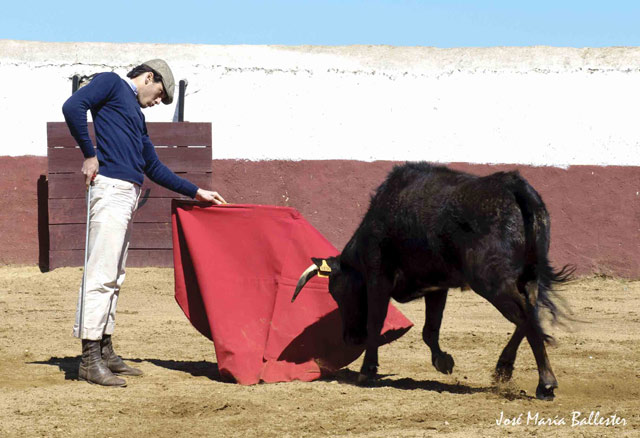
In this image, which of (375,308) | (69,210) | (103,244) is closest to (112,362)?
(103,244)

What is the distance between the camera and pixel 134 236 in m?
9.84

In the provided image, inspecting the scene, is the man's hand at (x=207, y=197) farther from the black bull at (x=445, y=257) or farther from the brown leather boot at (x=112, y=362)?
the brown leather boot at (x=112, y=362)

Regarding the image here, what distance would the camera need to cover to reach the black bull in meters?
4.16

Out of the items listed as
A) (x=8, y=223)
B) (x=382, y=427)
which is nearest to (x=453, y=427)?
(x=382, y=427)

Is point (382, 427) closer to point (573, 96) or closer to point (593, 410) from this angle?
point (593, 410)

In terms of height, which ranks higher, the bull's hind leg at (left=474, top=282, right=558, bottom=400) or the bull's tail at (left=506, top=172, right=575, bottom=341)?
the bull's tail at (left=506, top=172, right=575, bottom=341)

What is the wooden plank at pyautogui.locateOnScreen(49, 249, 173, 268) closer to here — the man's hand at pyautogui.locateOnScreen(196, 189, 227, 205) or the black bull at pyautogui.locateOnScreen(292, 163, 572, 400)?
the man's hand at pyautogui.locateOnScreen(196, 189, 227, 205)

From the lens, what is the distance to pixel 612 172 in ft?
31.4

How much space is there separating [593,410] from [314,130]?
6.45 metres

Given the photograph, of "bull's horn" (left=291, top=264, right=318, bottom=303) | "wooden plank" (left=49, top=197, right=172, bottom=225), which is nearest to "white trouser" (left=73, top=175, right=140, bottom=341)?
"bull's horn" (left=291, top=264, right=318, bottom=303)

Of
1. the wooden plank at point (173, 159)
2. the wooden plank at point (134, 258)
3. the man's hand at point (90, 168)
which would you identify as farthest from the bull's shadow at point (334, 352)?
the wooden plank at point (173, 159)

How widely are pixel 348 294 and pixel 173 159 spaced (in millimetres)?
5361

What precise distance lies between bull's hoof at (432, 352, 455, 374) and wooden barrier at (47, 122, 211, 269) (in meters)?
5.50

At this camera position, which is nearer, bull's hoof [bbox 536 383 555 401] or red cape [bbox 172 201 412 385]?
bull's hoof [bbox 536 383 555 401]
